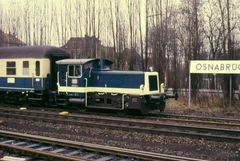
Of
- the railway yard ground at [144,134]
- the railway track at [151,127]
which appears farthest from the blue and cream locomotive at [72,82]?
the railway track at [151,127]

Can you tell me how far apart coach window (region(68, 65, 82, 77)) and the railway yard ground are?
2635 mm

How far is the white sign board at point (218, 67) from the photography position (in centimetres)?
1952

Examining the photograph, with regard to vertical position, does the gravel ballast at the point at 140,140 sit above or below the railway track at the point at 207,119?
below

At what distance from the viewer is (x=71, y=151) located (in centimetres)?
998

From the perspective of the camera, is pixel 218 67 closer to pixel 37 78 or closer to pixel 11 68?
pixel 37 78

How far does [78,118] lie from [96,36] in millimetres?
15241

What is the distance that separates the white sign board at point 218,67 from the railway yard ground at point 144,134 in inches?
159

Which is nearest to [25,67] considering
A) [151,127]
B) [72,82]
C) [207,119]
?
[72,82]

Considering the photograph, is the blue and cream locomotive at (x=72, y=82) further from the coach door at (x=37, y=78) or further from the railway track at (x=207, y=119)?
the railway track at (x=207, y=119)

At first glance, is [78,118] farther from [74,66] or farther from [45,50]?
[45,50]

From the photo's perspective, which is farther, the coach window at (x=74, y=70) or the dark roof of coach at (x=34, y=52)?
the dark roof of coach at (x=34, y=52)

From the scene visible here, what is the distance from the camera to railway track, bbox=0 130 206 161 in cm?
901

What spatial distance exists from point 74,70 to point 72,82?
2.11ft

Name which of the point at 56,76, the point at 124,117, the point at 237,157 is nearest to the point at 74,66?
the point at 56,76
